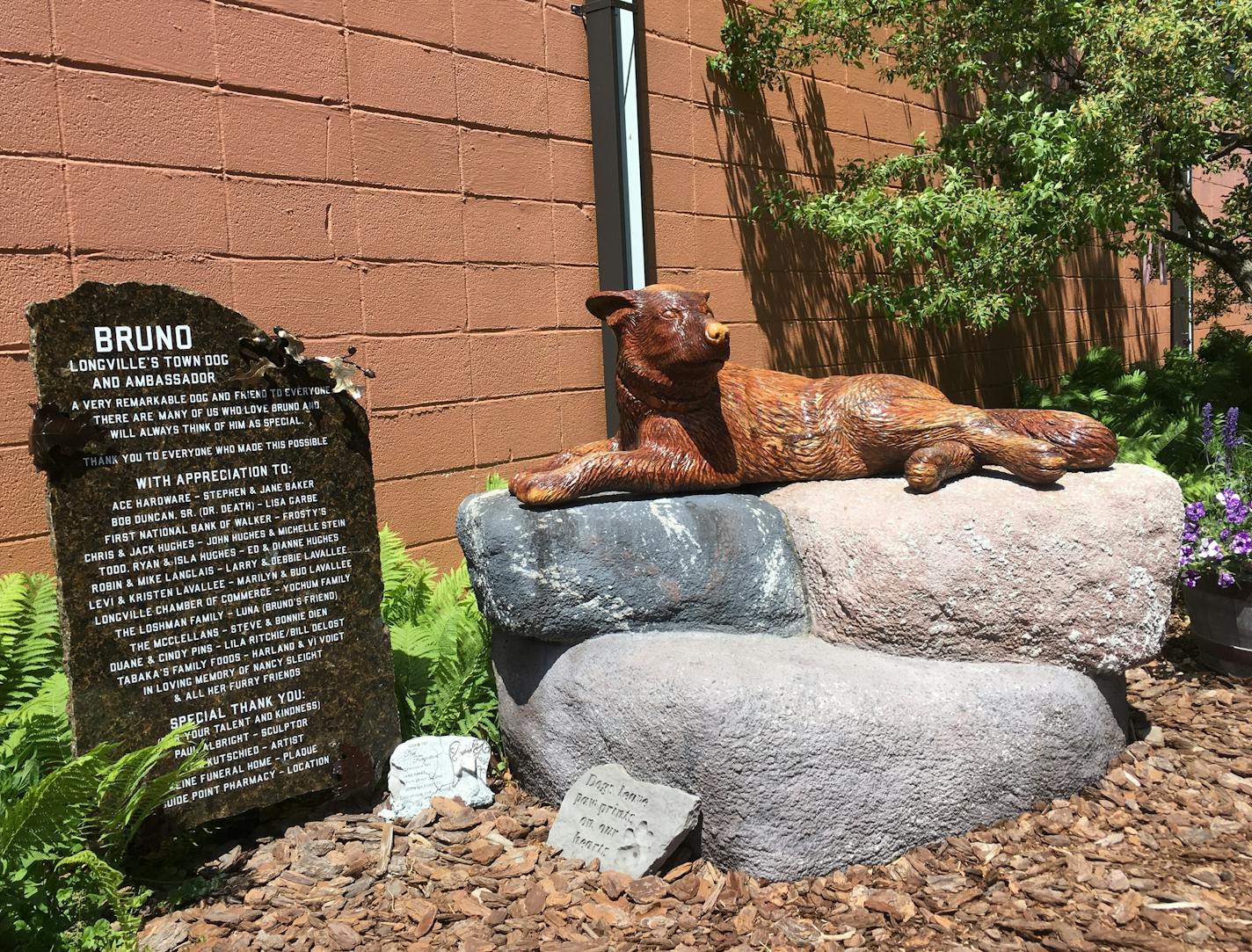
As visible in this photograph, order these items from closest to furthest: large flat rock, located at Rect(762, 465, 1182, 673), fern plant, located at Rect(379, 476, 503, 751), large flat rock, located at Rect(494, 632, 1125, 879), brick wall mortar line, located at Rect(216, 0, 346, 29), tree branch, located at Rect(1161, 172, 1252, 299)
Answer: large flat rock, located at Rect(494, 632, 1125, 879) < large flat rock, located at Rect(762, 465, 1182, 673) < fern plant, located at Rect(379, 476, 503, 751) < brick wall mortar line, located at Rect(216, 0, 346, 29) < tree branch, located at Rect(1161, 172, 1252, 299)

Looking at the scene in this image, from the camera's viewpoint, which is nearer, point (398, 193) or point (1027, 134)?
point (398, 193)

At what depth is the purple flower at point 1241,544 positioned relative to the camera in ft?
13.9

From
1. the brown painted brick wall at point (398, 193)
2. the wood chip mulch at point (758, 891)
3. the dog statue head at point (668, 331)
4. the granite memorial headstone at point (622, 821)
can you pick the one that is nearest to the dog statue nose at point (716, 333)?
the dog statue head at point (668, 331)

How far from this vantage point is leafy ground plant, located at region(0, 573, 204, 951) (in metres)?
2.58

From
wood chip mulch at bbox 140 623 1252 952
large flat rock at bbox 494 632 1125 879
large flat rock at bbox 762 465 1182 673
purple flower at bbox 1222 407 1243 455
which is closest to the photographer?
wood chip mulch at bbox 140 623 1252 952

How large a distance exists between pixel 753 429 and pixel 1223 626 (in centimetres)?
243

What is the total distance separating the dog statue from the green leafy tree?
2104 millimetres

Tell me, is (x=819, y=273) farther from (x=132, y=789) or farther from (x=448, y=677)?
(x=132, y=789)

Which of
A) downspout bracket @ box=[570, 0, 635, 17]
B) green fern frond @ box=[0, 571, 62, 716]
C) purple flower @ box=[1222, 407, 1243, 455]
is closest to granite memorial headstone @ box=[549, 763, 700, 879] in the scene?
green fern frond @ box=[0, 571, 62, 716]

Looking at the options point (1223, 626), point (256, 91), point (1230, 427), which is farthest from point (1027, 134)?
point (256, 91)

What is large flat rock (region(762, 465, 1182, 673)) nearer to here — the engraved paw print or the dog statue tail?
the dog statue tail

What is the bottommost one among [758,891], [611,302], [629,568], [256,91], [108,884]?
[758,891]

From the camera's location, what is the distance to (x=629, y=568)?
345cm

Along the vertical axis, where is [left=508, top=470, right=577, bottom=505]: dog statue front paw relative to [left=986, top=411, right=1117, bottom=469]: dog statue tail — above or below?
below
